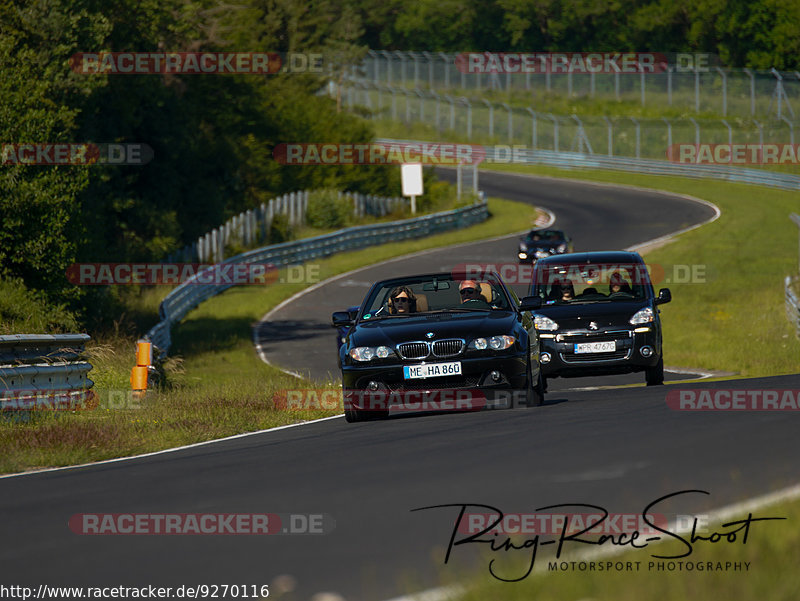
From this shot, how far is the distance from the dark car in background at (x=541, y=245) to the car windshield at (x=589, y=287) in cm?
2423

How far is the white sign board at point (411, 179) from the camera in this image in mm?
60406

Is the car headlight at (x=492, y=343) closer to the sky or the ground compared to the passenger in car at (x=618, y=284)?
closer to the sky

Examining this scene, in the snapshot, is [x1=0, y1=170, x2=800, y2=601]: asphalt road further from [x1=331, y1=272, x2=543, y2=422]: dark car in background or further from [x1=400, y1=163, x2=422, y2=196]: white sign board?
[x1=400, y1=163, x2=422, y2=196]: white sign board

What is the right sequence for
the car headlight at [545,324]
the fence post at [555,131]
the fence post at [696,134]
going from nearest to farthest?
the car headlight at [545,324], the fence post at [696,134], the fence post at [555,131]

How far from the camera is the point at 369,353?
12.5 meters

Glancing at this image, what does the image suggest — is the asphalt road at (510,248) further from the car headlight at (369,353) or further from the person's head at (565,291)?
the car headlight at (369,353)

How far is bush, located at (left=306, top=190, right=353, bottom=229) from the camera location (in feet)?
181

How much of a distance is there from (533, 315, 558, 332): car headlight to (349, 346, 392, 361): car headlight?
4161mm

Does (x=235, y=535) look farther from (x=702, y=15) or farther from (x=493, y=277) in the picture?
(x=702, y=15)

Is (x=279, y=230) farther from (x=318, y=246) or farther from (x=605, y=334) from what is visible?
(x=605, y=334)

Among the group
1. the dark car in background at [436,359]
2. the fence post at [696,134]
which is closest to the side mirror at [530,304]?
the dark car in background at [436,359]

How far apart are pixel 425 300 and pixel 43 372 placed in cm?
452

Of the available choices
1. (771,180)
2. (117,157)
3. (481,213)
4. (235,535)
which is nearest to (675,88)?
(771,180)

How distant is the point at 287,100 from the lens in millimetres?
62688
